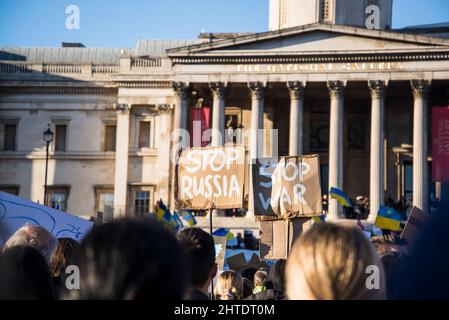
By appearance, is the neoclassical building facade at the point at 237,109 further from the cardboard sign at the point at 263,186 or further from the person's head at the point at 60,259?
the person's head at the point at 60,259

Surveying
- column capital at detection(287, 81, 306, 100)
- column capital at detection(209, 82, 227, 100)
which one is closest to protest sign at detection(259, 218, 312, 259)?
column capital at detection(287, 81, 306, 100)

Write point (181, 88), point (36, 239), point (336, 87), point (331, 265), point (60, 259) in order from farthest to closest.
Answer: point (181, 88) → point (336, 87) → point (60, 259) → point (36, 239) → point (331, 265)

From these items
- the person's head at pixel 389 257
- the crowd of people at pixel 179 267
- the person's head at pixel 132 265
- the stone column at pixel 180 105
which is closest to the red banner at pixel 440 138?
the stone column at pixel 180 105

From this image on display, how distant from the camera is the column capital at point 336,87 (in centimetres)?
5106

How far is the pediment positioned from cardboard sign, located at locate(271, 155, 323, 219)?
34866 millimetres

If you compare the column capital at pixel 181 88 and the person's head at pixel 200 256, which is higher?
the column capital at pixel 181 88

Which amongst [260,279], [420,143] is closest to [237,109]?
[420,143]

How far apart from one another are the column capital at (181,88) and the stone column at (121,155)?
5585mm

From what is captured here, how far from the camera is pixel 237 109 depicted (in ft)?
184

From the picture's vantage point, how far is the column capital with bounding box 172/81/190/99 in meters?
52.2

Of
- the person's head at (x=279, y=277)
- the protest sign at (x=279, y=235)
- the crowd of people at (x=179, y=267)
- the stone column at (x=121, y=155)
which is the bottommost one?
the person's head at (x=279, y=277)

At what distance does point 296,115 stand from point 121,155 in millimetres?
12080

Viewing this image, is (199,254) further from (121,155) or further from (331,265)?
(121,155)
